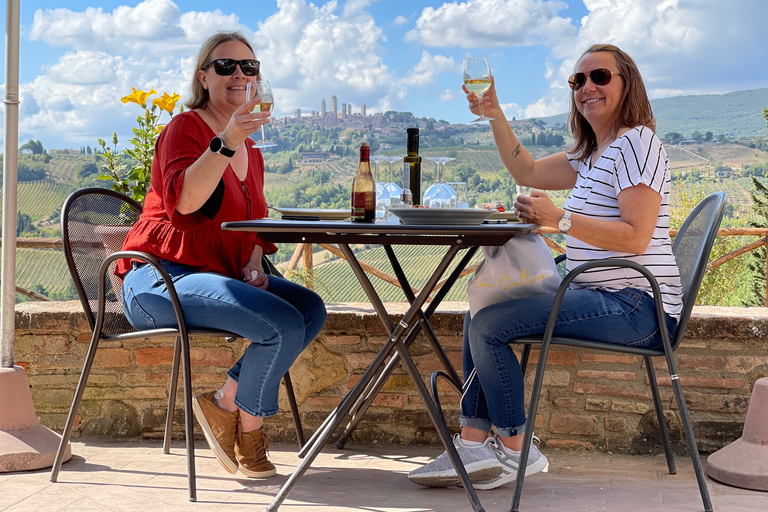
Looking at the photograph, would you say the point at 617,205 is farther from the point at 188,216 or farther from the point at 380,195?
the point at 188,216

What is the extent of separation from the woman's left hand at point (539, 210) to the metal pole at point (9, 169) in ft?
5.36

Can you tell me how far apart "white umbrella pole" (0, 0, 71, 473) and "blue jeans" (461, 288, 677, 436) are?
1.46 meters

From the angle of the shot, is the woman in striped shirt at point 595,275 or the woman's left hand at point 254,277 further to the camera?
the woman's left hand at point 254,277

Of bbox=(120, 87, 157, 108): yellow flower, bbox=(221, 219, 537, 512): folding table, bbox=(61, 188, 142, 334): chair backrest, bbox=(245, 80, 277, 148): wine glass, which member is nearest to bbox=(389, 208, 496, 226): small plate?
bbox=(221, 219, 537, 512): folding table

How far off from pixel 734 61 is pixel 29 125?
118 metres

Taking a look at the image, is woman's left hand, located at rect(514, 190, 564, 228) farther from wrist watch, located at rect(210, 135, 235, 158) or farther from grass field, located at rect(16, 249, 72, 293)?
grass field, located at rect(16, 249, 72, 293)

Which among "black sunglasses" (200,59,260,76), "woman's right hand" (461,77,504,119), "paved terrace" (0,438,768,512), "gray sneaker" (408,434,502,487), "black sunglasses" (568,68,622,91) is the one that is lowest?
"paved terrace" (0,438,768,512)

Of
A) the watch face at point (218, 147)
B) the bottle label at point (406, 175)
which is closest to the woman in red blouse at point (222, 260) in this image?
the watch face at point (218, 147)

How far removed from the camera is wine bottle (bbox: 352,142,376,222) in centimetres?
206

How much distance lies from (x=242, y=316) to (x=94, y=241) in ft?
2.56

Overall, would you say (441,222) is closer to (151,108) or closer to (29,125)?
(151,108)

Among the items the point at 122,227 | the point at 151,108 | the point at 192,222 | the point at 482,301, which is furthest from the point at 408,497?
the point at 151,108

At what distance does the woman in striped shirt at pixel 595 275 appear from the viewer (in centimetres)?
199

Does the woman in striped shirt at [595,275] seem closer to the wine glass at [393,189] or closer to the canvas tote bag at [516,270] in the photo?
the canvas tote bag at [516,270]
